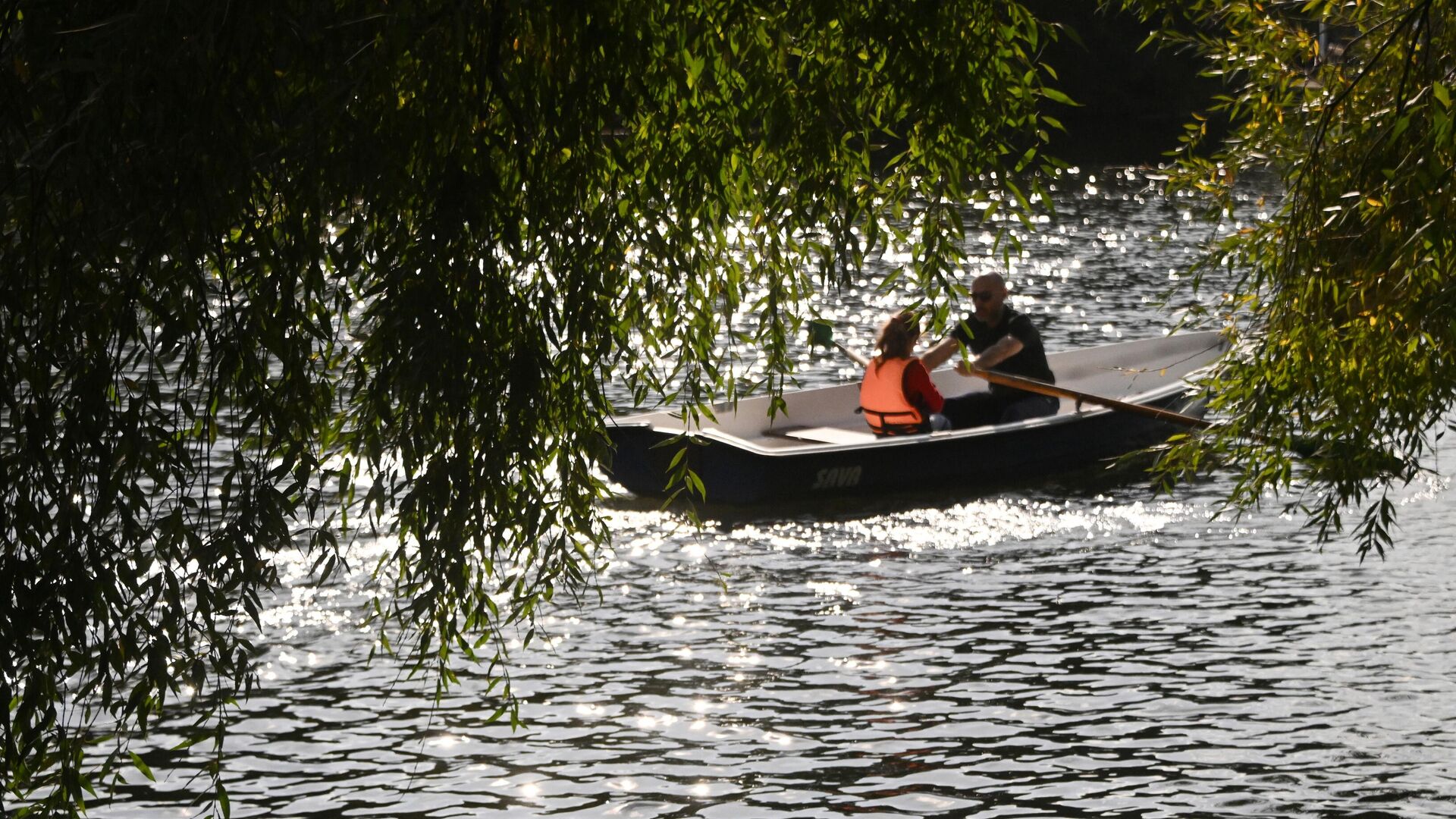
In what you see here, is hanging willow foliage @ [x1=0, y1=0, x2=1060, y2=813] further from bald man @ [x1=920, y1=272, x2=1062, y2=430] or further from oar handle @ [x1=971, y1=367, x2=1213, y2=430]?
bald man @ [x1=920, y1=272, x2=1062, y2=430]

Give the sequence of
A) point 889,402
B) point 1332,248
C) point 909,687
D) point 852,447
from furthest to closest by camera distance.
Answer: point 889,402 → point 852,447 → point 909,687 → point 1332,248

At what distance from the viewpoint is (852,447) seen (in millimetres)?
13648

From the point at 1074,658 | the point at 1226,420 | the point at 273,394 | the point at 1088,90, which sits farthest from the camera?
the point at 1088,90

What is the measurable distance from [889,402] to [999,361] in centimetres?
126

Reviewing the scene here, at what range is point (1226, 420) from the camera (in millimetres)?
7820

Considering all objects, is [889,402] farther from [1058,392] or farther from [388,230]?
[388,230]

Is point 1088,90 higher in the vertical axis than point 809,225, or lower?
higher

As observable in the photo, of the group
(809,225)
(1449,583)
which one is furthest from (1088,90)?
(809,225)

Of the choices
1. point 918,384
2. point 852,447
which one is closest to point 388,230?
point 852,447

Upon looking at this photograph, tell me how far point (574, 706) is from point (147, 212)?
614 cm

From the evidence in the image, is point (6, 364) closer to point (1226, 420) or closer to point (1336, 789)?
point (1226, 420)

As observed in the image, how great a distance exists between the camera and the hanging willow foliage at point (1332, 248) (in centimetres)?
635

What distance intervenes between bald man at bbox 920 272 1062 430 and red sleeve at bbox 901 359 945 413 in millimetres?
399

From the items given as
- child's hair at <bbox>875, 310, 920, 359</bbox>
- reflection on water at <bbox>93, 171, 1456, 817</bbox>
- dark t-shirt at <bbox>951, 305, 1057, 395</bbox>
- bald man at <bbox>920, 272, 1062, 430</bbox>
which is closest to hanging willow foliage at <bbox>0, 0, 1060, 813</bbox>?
reflection on water at <bbox>93, 171, 1456, 817</bbox>
